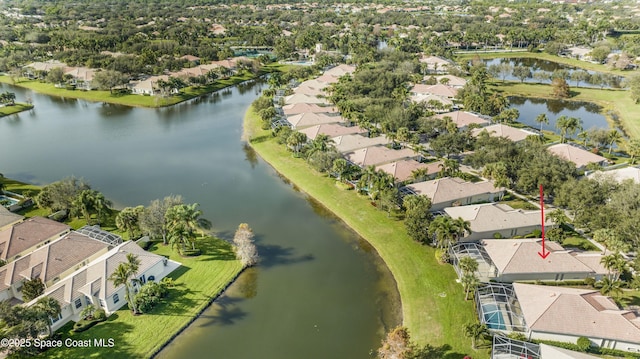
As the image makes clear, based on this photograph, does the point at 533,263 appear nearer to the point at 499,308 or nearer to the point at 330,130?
the point at 499,308

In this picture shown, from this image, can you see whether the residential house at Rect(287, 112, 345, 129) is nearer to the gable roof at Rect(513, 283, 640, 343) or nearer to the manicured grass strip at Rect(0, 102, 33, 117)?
the gable roof at Rect(513, 283, 640, 343)

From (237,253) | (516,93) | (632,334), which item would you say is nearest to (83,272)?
(237,253)

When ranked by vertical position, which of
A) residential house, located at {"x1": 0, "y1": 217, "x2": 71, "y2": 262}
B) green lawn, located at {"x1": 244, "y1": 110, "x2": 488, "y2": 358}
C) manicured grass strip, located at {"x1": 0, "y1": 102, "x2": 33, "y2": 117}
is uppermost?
manicured grass strip, located at {"x1": 0, "y1": 102, "x2": 33, "y2": 117}

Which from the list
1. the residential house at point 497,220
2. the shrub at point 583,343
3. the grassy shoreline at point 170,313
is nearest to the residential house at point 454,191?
the residential house at point 497,220

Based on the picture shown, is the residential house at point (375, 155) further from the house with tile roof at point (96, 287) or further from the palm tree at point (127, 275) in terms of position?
the palm tree at point (127, 275)

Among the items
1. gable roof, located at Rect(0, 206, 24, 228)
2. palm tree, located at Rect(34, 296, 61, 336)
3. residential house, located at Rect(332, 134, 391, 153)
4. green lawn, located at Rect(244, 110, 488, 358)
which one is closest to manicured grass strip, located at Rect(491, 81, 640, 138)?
residential house, located at Rect(332, 134, 391, 153)

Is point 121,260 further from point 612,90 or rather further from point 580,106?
point 612,90

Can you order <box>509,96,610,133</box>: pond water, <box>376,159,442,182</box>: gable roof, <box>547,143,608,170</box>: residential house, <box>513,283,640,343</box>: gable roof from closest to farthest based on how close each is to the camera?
<box>513,283,640,343</box>: gable roof
<box>376,159,442,182</box>: gable roof
<box>547,143,608,170</box>: residential house
<box>509,96,610,133</box>: pond water
